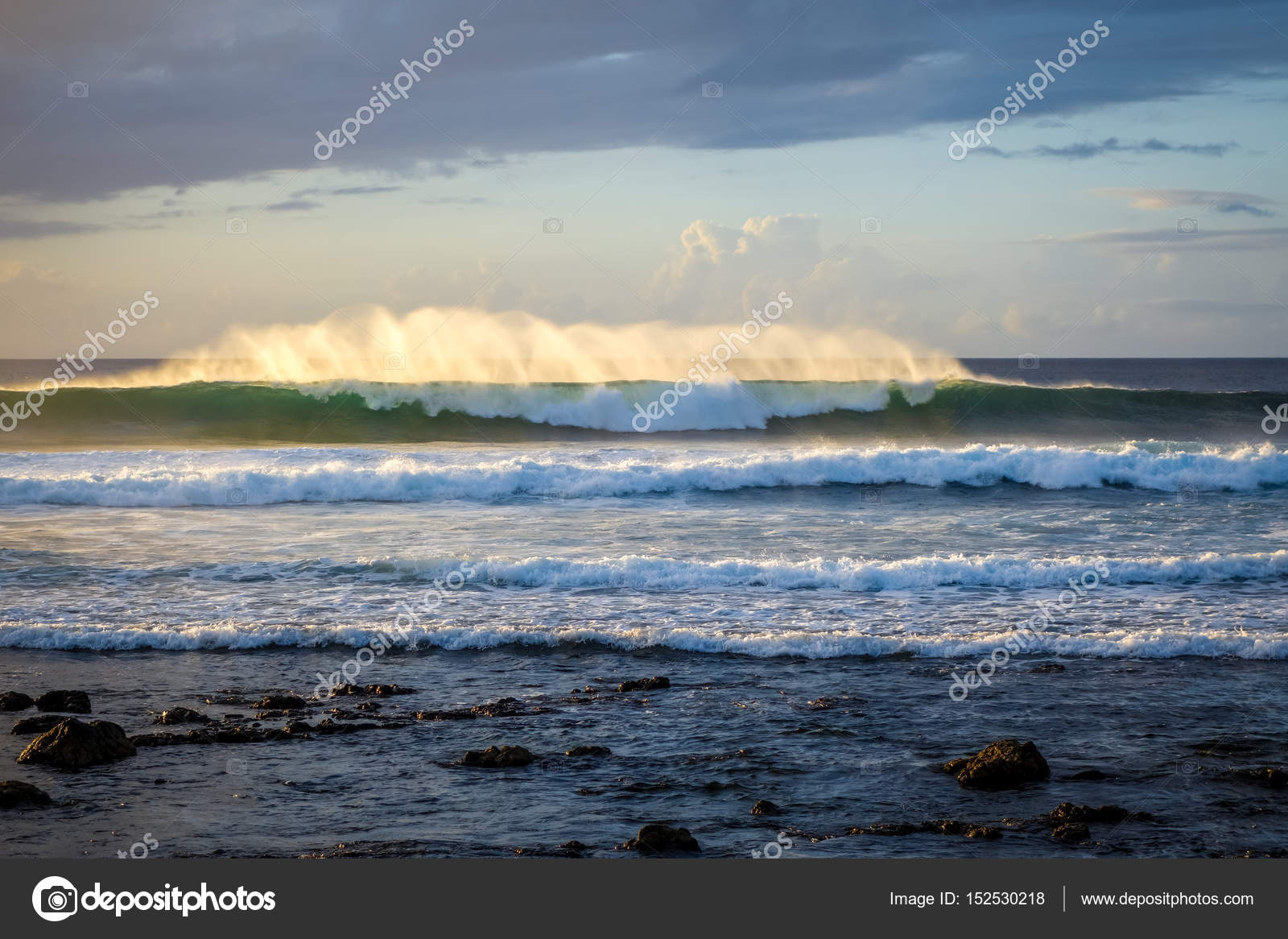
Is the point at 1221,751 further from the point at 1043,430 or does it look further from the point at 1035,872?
the point at 1043,430

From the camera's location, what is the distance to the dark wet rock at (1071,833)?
196 inches

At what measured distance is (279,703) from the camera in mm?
7285

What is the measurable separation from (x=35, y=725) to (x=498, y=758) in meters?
3.28

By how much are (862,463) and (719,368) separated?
14.0 meters

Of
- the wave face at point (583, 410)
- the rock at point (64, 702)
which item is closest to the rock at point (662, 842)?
the rock at point (64, 702)

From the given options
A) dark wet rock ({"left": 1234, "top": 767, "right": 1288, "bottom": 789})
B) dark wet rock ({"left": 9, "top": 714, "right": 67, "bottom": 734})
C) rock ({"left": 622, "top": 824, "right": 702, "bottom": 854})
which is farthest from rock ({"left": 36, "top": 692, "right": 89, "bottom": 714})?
dark wet rock ({"left": 1234, "top": 767, "right": 1288, "bottom": 789})

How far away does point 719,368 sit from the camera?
34031mm

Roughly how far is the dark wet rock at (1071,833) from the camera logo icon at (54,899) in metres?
4.57

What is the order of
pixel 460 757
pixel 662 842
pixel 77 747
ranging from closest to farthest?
pixel 662 842 < pixel 77 747 < pixel 460 757

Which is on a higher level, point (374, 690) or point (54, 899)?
point (374, 690)

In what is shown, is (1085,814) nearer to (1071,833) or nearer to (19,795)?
(1071,833)

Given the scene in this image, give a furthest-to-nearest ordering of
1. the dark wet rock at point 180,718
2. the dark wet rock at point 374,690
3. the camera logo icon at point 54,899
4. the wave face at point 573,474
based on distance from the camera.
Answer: the wave face at point 573,474 → the dark wet rock at point 374,690 → the dark wet rock at point 180,718 → the camera logo icon at point 54,899

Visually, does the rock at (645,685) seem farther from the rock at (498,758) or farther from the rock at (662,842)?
the rock at (662,842)

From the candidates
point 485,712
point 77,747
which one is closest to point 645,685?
point 485,712
